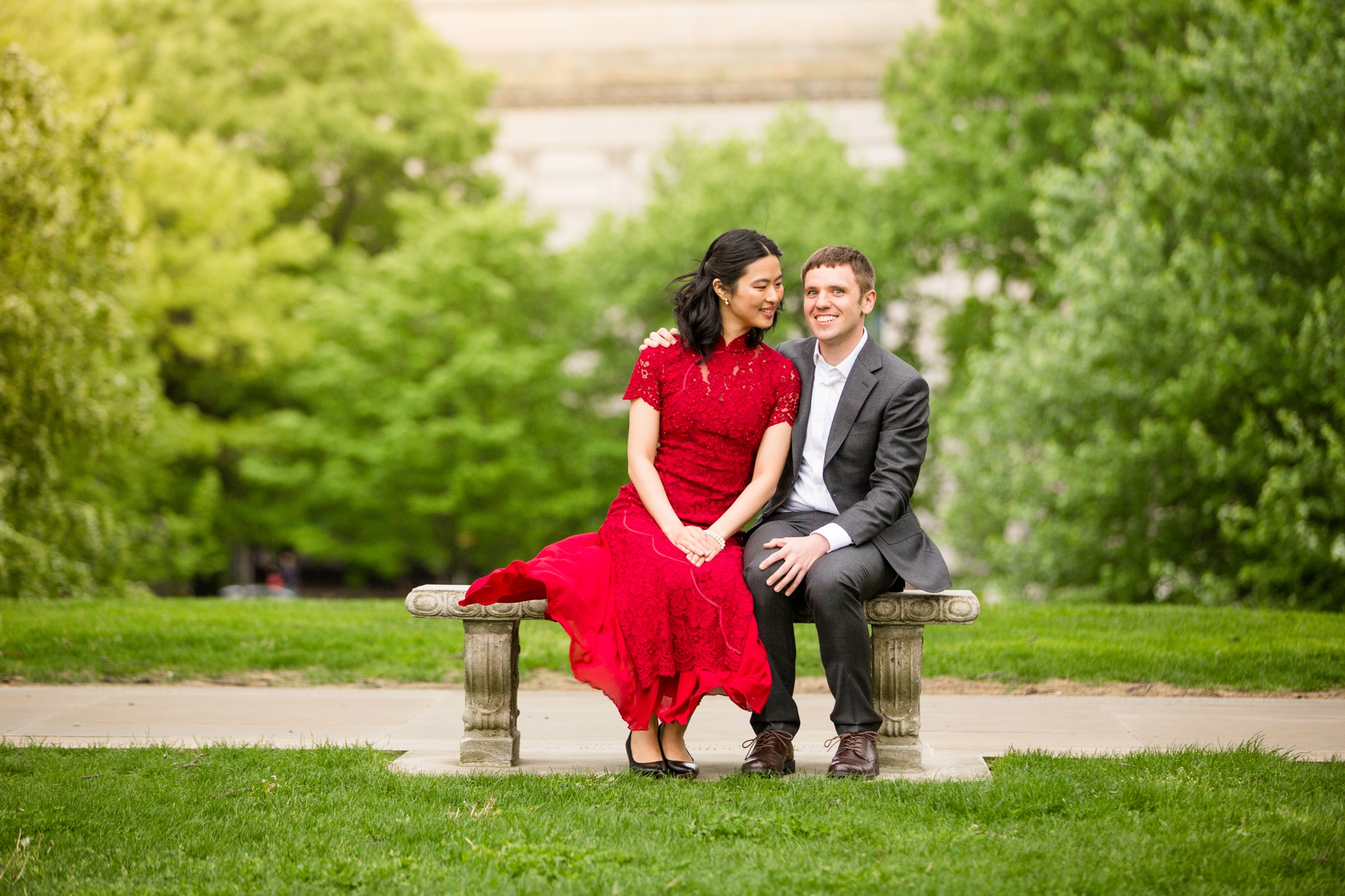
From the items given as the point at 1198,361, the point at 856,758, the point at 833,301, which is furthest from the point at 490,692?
the point at 1198,361

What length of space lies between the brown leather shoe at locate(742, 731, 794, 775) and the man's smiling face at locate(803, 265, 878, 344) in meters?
1.56

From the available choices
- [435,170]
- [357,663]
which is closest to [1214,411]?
[357,663]

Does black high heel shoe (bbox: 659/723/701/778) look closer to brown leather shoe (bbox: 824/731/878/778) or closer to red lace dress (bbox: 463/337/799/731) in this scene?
red lace dress (bbox: 463/337/799/731)

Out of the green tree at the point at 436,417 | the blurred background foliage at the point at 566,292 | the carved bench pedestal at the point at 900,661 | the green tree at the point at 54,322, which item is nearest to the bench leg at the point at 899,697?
the carved bench pedestal at the point at 900,661

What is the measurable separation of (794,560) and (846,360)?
2.98 feet

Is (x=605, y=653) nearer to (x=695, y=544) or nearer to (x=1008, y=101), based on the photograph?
(x=695, y=544)

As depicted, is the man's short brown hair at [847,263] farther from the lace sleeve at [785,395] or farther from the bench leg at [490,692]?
the bench leg at [490,692]

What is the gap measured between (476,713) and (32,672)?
11.9ft

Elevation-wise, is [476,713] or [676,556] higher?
[676,556]

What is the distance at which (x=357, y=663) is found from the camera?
7746 millimetres

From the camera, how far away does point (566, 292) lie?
24.0 meters

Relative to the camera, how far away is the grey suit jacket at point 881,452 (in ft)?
15.8

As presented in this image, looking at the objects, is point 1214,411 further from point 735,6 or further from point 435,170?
point 735,6

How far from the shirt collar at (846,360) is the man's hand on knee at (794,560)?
0.73m
